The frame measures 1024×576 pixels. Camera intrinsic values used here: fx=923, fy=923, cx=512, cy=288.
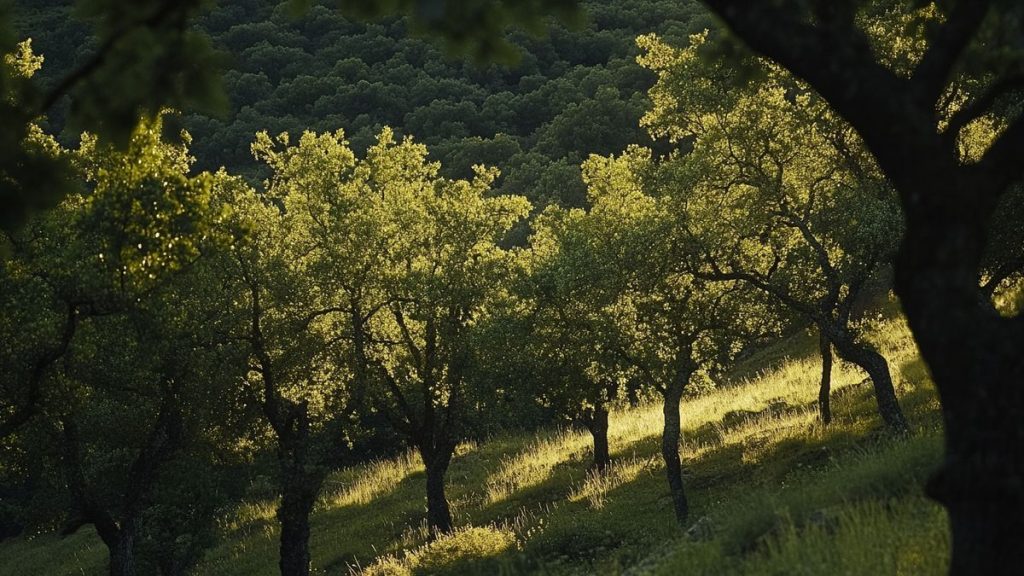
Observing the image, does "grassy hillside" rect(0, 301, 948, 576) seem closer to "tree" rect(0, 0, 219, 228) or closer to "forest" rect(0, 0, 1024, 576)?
"forest" rect(0, 0, 1024, 576)

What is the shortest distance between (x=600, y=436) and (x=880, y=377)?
14.8 m

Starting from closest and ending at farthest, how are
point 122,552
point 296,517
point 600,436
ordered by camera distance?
1. point 122,552
2. point 296,517
3. point 600,436

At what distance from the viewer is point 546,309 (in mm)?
26297

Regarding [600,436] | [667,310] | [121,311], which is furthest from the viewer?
[600,436]

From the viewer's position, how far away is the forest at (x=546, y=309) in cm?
618

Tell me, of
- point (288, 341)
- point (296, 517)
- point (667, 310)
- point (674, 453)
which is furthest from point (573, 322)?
point (296, 517)

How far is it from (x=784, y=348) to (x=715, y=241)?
103 feet

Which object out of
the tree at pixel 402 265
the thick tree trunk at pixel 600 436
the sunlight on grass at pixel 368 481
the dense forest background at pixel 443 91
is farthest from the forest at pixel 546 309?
the dense forest background at pixel 443 91

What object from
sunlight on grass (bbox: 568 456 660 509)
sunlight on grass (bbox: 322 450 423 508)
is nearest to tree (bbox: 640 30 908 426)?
sunlight on grass (bbox: 568 456 660 509)

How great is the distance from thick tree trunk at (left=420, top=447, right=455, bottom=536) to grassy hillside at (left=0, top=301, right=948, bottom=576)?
0.84m

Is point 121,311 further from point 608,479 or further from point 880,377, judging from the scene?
point 608,479

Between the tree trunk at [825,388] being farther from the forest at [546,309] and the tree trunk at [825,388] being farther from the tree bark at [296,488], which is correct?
the tree bark at [296,488]

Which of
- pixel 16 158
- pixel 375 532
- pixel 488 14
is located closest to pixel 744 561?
pixel 488 14

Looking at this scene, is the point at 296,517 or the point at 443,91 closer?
the point at 296,517
